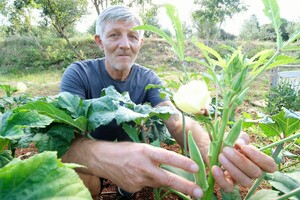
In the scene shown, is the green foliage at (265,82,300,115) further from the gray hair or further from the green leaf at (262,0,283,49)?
the green leaf at (262,0,283,49)

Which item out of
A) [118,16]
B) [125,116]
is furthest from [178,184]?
[118,16]

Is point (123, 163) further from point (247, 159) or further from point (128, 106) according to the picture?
point (247, 159)

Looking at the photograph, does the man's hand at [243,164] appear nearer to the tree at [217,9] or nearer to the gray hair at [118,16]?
the gray hair at [118,16]

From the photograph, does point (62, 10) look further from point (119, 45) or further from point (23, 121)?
point (23, 121)

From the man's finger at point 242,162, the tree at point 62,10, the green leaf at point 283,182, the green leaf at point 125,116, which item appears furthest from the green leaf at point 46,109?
the tree at point 62,10

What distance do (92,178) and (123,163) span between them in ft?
1.99

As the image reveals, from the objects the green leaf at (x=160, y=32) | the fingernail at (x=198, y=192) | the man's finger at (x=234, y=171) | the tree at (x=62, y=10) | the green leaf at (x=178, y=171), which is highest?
the tree at (x=62, y=10)

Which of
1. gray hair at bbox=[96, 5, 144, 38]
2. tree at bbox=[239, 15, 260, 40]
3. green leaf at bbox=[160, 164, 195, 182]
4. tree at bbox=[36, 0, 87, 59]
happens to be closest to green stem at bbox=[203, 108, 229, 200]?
green leaf at bbox=[160, 164, 195, 182]

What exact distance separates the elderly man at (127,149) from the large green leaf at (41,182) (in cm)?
46

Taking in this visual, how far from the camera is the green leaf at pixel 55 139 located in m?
1.11

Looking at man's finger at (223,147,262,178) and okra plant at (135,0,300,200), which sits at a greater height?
okra plant at (135,0,300,200)

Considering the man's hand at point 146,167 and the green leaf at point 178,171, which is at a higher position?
the man's hand at point 146,167

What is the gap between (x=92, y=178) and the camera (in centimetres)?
154

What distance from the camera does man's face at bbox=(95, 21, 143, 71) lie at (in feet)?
7.76
